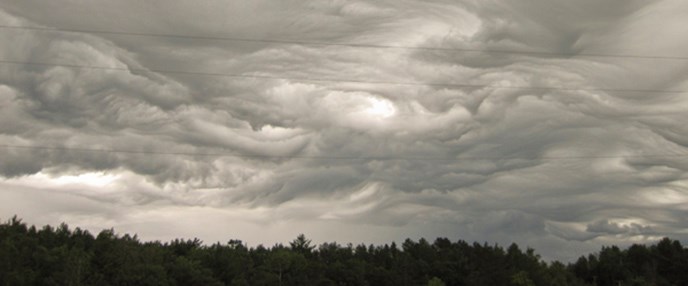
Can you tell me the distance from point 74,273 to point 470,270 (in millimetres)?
101513

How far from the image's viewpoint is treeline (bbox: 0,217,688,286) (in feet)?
412

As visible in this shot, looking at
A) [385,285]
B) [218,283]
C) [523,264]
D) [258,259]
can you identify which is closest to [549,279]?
[523,264]

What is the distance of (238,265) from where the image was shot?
502ft

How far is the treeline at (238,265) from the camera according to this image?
12544 cm

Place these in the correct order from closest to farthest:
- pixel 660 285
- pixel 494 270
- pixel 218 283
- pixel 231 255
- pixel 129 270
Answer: pixel 129 270 < pixel 218 283 < pixel 231 255 < pixel 494 270 < pixel 660 285

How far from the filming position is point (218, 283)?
136 meters

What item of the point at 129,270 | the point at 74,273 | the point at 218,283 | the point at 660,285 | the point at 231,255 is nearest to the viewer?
the point at 74,273

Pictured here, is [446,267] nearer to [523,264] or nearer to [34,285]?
[523,264]

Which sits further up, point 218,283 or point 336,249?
point 336,249

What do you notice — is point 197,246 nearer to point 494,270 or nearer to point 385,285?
point 385,285

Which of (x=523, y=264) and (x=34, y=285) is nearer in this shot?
(x=34, y=285)

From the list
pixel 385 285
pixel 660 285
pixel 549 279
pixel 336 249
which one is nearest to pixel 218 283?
pixel 385 285

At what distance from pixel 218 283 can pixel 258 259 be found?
123ft

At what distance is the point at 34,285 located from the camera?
11950cm
